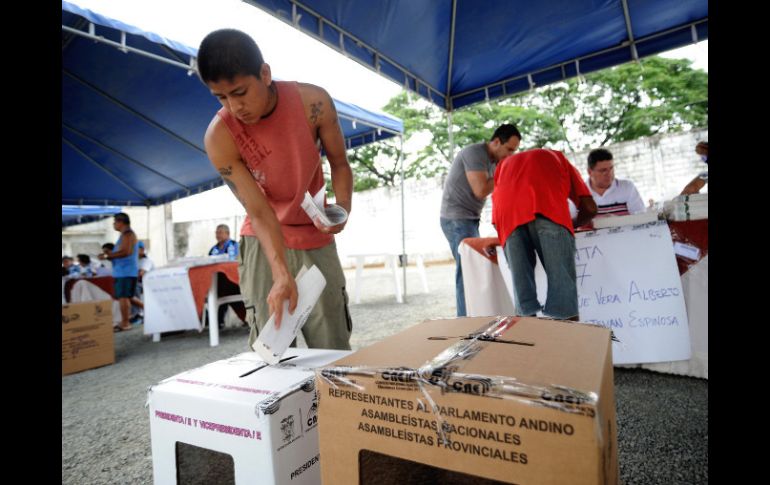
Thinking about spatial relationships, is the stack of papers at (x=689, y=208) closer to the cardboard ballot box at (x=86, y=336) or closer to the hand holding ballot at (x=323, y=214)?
the hand holding ballot at (x=323, y=214)

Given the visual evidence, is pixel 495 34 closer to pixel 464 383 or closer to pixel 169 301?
pixel 464 383

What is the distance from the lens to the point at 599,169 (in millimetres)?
3133

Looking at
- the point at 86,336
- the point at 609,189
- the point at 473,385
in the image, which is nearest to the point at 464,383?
the point at 473,385

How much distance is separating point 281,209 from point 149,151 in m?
5.12

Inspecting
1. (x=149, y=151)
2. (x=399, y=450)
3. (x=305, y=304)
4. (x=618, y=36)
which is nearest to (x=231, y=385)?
(x=305, y=304)

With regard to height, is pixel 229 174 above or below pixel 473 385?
above

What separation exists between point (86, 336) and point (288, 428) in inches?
132

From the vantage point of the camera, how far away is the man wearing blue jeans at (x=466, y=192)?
280cm

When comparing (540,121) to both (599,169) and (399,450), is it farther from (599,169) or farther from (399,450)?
(399,450)

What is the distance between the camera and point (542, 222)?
1.94 m

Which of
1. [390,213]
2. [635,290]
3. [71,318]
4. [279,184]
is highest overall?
[390,213]

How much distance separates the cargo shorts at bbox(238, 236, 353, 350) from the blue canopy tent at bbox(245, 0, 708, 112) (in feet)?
6.56

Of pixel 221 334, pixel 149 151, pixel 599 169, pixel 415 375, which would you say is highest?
pixel 149 151

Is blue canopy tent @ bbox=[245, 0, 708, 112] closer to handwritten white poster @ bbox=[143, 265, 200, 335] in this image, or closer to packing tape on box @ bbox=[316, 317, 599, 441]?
handwritten white poster @ bbox=[143, 265, 200, 335]
